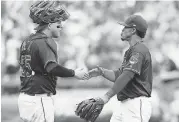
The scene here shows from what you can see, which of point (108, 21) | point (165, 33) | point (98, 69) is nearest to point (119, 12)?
point (108, 21)

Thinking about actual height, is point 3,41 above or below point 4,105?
above

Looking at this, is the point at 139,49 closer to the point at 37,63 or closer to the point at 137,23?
the point at 137,23

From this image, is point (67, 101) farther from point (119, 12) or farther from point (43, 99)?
point (43, 99)

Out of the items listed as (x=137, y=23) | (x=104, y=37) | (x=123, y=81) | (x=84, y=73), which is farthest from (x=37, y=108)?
(x=104, y=37)

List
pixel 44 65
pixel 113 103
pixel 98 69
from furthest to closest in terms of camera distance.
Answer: pixel 113 103
pixel 98 69
pixel 44 65

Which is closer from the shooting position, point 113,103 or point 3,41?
point 113,103

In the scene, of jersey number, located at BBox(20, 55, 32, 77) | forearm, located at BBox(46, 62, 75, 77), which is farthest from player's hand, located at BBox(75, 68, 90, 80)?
jersey number, located at BBox(20, 55, 32, 77)

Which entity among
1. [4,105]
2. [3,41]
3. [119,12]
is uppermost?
[119,12]

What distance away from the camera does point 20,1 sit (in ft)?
33.7

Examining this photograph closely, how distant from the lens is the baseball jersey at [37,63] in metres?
4.55

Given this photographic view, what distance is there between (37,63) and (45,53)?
0.16m

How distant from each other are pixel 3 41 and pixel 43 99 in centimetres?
622

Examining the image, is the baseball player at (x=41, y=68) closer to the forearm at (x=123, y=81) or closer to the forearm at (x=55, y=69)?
the forearm at (x=55, y=69)

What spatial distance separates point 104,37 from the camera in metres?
10.4
